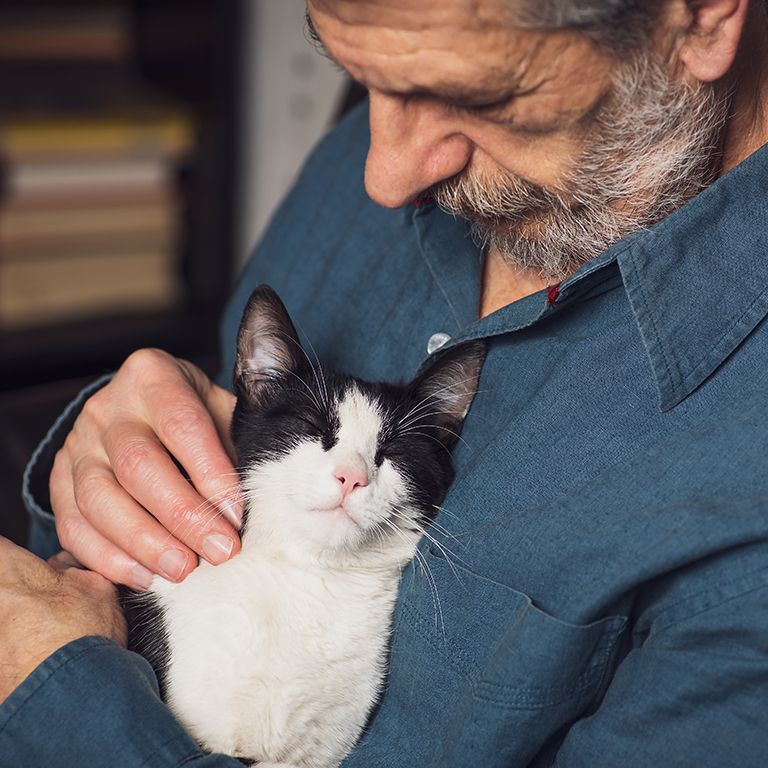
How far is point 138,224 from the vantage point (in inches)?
114

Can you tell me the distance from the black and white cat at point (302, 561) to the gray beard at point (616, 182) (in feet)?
0.51

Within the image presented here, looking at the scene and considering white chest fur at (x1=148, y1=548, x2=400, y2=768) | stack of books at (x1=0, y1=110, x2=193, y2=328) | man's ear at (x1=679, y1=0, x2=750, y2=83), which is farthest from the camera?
stack of books at (x1=0, y1=110, x2=193, y2=328)

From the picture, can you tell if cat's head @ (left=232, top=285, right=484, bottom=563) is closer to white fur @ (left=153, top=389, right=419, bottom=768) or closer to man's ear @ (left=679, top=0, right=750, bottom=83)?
white fur @ (left=153, top=389, right=419, bottom=768)

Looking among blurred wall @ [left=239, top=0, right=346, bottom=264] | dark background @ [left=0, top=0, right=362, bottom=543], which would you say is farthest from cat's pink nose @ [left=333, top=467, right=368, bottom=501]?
blurred wall @ [left=239, top=0, right=346, bottom=264]

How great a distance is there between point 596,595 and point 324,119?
92.0 inches

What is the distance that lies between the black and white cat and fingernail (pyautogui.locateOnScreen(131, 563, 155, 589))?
0.04ft

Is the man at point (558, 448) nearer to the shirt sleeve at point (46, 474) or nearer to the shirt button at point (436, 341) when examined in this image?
the shirt button at point (436, 341)

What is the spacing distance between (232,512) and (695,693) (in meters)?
0.56

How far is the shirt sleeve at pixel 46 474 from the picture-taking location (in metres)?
1.38

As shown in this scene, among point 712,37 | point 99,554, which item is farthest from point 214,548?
point 712,37

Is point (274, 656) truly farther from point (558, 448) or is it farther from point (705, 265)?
point (705, 265)

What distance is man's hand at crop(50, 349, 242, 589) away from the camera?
3.63 ft

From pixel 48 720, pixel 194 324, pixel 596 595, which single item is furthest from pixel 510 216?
pixel 194 324

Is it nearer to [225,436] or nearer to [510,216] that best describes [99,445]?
[225,436]
